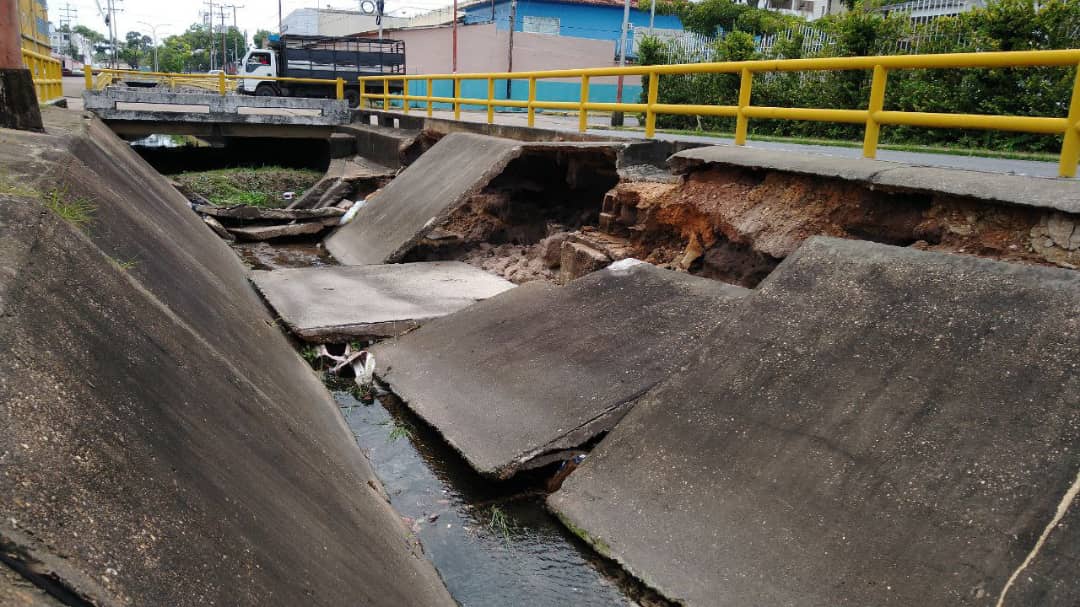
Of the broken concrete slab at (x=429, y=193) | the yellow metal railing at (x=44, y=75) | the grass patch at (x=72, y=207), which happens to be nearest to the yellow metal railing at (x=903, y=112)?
the broken concrete slab at (x=429, y=193)

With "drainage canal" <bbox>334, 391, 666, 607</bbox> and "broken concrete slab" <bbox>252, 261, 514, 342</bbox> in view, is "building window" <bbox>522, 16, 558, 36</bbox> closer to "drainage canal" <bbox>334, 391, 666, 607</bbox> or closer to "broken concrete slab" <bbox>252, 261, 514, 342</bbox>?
"broken concrete slab" <bbox>252, 261, 514, 342</bbox>

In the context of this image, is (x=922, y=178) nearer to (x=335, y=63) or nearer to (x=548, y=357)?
(x=548, y=357)

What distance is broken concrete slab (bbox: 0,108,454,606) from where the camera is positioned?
1.74 meters

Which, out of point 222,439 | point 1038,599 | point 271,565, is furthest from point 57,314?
point 1038,599

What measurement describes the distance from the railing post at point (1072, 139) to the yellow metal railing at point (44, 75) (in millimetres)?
10328

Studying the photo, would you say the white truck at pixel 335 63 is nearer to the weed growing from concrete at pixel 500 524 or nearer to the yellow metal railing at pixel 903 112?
the yellow metal railing at pixel 903 112

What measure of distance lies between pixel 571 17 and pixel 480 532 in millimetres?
38257

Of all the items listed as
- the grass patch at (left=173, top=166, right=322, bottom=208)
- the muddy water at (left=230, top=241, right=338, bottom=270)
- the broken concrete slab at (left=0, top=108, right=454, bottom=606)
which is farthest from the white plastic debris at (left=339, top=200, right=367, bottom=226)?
the broken concrete slab at (left=0, top=108, right=454, bottom=606)

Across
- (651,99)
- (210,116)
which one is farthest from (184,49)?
(651,99)

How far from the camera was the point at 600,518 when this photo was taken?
4.06 m

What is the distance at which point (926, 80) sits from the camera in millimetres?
11945

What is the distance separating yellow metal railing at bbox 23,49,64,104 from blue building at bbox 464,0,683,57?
26021 mm

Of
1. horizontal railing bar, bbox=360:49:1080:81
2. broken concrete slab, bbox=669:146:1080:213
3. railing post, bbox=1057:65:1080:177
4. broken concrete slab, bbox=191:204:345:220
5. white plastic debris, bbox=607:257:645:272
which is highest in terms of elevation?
horizontal railing bar, bbox=360:49:1080:81

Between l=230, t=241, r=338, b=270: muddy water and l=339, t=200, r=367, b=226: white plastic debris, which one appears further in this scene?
l=339, t=200, r=367, b=226: white plastic debris
